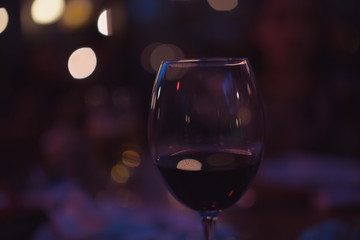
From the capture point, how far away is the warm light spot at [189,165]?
0.63 meters

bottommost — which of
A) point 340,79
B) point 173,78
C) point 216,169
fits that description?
point 216,169

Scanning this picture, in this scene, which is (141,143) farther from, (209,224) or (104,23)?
(104,23)

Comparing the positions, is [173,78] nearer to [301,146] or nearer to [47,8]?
[301,146]

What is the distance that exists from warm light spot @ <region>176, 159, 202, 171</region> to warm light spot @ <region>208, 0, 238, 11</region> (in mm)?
8092

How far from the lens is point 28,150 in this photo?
1.84 meters

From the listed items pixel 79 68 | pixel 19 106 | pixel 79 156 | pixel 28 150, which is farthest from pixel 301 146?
pixel 79 68

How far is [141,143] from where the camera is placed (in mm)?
1631

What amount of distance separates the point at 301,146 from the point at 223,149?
142cm

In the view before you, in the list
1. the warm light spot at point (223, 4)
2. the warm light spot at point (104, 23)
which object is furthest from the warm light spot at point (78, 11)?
the warm light spot at point (223, 4)

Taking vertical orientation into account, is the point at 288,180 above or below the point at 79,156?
below

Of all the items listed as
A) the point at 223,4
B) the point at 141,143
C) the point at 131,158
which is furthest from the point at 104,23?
the point at 131,158

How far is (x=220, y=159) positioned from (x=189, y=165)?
1.9 inches

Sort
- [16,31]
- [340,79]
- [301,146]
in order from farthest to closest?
[16,31] → [340,79] → [301,146]

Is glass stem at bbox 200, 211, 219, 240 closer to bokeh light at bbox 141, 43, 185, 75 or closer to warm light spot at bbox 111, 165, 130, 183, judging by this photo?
warm light spot at bbox 111, 165, 130, 183
